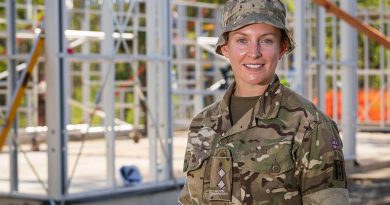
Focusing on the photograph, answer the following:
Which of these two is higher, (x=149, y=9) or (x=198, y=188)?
(x=149, y=9)

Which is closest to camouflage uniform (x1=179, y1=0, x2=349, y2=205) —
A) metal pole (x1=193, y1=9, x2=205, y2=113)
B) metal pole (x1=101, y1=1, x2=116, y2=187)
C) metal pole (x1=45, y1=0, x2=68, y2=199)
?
metal pole (x1=45, y1=0, x2=68, y2=199)

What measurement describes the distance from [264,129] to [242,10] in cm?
32

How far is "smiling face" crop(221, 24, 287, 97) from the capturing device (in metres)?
2.34

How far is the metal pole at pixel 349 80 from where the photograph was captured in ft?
36.9

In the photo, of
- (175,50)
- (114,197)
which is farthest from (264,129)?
(175,50)

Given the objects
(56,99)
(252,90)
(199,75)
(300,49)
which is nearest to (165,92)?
(56,99)

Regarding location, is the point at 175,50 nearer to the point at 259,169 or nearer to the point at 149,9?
the point at 149,9

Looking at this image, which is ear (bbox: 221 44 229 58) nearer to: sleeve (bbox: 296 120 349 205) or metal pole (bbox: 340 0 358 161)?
sleeve (bbox: 296 120 349 205)

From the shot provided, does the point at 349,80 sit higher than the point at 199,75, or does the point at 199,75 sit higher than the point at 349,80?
the point at 349,80

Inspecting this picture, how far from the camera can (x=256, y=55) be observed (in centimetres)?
233

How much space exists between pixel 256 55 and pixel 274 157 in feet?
0.89

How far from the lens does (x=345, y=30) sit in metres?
11.3

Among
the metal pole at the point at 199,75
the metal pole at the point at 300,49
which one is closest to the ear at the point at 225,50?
the metal pole at the point at 300,49

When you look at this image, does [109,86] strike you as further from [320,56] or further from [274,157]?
[274,157]
